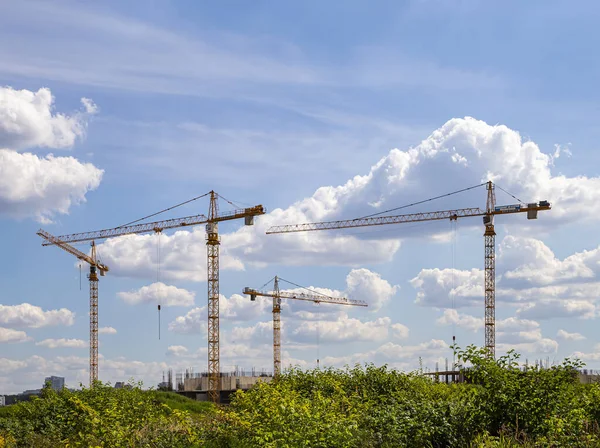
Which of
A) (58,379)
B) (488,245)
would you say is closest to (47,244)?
(58,379)

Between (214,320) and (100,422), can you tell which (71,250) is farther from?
(100,422)

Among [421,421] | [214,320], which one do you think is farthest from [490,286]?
[421,421]

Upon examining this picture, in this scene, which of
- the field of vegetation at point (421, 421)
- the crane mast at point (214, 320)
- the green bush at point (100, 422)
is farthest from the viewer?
the crane mast at point (214, 320)

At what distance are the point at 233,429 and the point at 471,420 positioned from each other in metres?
6.67

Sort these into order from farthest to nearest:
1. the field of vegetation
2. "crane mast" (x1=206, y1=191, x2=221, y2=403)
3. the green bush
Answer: "crane mast" (x1=206, y1=191, x2=221, y2=403), the green bush, the field of vegetation

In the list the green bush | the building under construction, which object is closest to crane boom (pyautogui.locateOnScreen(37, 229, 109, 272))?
the building under construction

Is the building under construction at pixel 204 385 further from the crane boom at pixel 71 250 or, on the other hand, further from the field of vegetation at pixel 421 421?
the field of vegetation at pixel 421 421

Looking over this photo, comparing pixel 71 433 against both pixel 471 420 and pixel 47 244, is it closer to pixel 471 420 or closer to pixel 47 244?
pixel 471 420

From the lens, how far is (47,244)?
122688mm

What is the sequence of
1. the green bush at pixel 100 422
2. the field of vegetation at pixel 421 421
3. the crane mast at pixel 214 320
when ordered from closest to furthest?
the field of vegetation at pixel 421 421 < the green bush at pixel 100 422 < the crane mast at pixel 214 320

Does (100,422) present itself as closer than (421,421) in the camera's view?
No

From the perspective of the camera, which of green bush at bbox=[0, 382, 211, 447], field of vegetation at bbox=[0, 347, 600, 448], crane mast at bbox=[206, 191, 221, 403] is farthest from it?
Result: crane mast at bbox=[206, 191, 221, 403]

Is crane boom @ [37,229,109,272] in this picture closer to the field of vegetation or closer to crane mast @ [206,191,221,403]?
crane mast @ [206,191,221,403]

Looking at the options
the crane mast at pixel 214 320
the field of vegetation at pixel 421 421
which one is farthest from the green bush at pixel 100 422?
the crane mast at pixel 214 320
